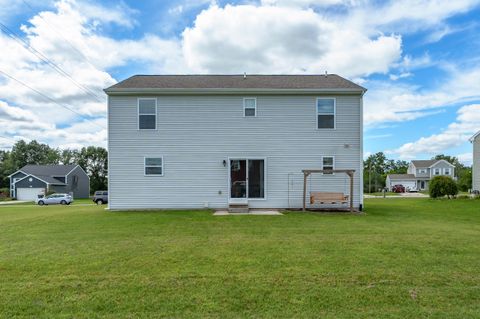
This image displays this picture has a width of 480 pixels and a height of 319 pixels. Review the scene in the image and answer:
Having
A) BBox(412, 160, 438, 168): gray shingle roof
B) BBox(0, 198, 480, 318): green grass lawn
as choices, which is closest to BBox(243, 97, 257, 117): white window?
BBox(0, 198, 480, 318): green grass lawn

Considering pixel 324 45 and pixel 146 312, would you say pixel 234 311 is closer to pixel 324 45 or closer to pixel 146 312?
pixel 146 312

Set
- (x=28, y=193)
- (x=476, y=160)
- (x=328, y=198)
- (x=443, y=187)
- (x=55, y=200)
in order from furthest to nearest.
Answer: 1. (x=28, y=193)
2. (x=55, y=200)
3. (x=476, y=160)
4. (x=443, y=187)
5. (x=328, y=198)

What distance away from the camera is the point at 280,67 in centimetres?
1914

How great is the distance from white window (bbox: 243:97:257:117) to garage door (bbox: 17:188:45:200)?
42.5 meters

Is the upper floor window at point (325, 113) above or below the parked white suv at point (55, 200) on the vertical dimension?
above

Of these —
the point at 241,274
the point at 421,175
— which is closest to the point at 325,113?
the point at 241,274

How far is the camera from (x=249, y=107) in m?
13.8

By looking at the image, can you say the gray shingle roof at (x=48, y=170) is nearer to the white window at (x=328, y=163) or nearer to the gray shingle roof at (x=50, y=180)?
the gray shingle roof at (x=50, y=180)

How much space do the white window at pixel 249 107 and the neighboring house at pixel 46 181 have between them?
134 feet

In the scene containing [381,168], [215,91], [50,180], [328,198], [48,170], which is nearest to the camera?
[328,198]

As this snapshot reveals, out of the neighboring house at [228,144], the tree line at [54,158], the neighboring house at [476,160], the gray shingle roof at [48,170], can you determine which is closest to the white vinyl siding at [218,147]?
the neighboring house at [228,144]

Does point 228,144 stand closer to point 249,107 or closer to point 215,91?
point 249,107

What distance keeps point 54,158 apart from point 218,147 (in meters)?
71.8

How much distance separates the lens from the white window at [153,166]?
535 inches
